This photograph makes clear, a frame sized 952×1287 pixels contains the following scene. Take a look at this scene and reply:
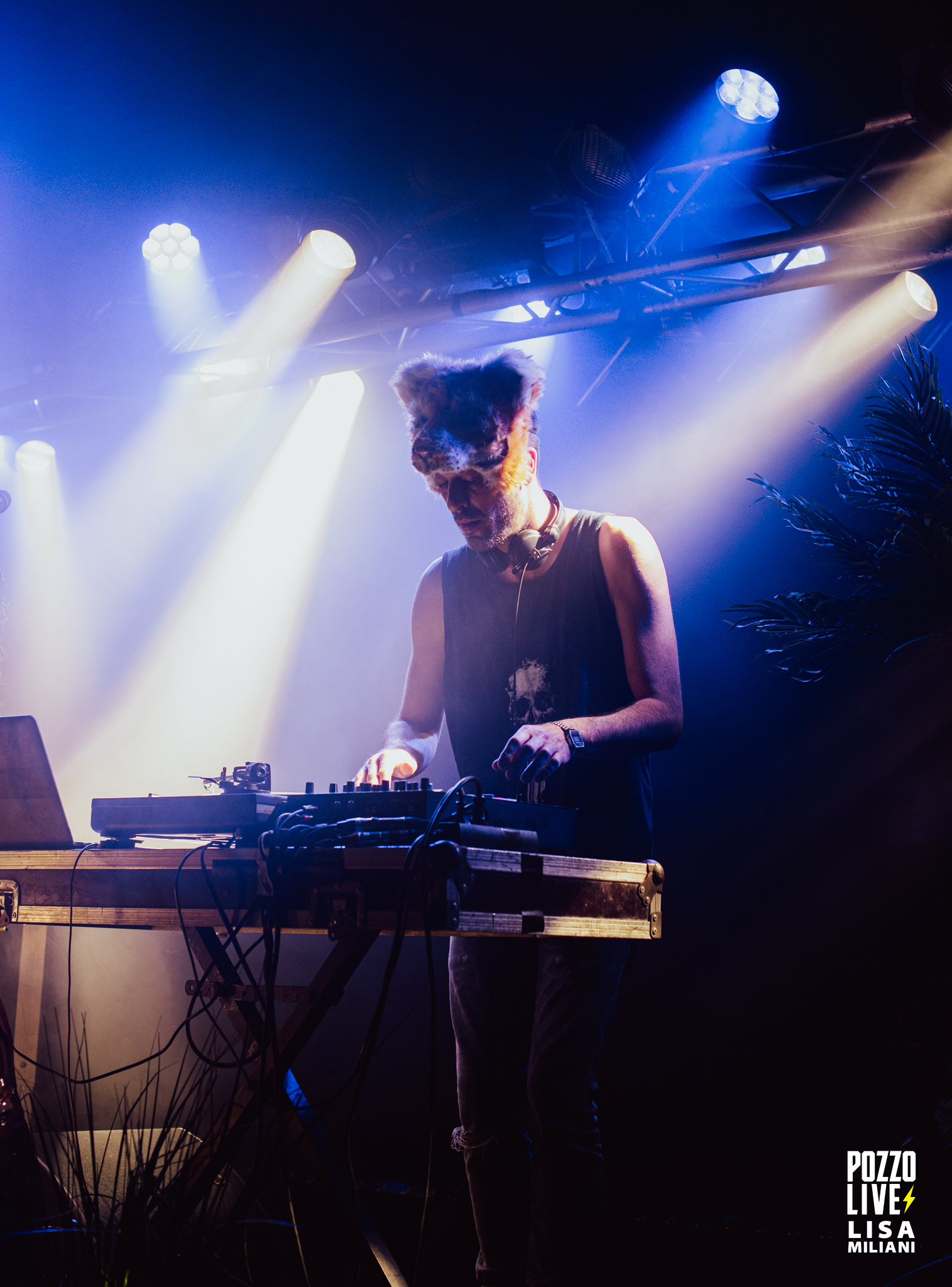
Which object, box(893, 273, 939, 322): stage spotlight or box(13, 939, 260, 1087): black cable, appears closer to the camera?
box(13, 939, 260, 1087): black cable

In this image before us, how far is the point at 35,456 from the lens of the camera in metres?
5.54

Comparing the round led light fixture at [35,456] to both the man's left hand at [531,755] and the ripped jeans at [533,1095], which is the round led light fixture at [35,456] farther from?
the man's left hand at [531,755]

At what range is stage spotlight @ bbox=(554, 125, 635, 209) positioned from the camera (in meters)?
3.18

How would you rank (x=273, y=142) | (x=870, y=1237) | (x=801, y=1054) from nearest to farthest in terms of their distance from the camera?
(x=870, y=1237), (x=801, y=1054), (x=273, y=142)

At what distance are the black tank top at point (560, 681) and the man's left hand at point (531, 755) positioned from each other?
13.2 inches

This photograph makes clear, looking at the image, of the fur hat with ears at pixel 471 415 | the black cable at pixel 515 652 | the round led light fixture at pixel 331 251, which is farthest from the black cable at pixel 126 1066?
the round led light fixture at pixel 331 251

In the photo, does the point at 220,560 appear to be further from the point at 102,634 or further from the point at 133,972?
→ the point at 133,972

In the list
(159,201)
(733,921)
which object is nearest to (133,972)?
(733,921)

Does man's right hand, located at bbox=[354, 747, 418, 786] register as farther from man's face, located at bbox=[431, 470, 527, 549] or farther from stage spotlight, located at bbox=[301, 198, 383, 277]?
stage spotlight, located at bbox=[301, 198, 383, 277]

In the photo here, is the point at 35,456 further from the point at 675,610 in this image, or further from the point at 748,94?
the point at 748,94

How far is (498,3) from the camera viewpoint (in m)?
2.92

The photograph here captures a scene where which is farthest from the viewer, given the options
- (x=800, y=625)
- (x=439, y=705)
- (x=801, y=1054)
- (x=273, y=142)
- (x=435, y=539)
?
(x=435, y=539)

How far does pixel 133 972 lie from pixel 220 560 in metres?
2.28

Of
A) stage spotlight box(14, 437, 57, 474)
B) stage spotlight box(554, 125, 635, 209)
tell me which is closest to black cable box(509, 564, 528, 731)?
stage spotlight box(554, 125, 635, 209)
